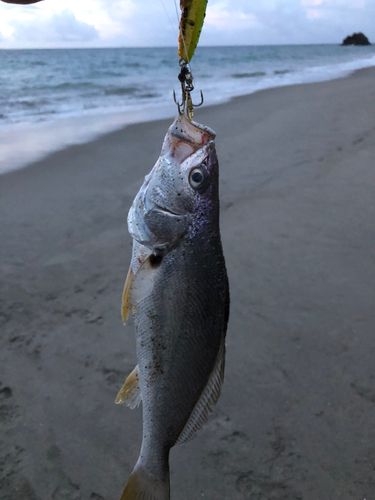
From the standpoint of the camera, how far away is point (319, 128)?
8125 mm

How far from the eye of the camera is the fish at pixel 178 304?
1723 mm

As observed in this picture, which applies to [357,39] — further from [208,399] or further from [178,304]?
[208,399]

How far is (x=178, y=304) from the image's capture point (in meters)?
1.72

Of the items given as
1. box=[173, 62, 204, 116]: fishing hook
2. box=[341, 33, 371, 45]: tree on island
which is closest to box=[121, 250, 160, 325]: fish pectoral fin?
box=[173, 62, 204, 116]: fishing hook

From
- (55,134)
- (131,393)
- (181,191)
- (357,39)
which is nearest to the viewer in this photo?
(181,191)

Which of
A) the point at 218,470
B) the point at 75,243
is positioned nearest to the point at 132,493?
the point at 218,470

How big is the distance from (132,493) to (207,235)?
1.15m

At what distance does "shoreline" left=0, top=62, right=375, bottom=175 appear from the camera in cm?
780

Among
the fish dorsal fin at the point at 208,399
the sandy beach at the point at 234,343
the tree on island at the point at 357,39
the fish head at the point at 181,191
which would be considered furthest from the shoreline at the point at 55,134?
the tree on island at the point at 357,39

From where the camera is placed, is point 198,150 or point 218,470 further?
point 218,470

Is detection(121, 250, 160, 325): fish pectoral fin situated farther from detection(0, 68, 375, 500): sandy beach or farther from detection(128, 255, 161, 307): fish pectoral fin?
detection(0, 68, 375, 500): sandy beach

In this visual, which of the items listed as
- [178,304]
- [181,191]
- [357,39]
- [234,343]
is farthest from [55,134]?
[357,39]

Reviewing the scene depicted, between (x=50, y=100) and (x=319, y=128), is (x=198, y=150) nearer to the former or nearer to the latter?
(x=319, y=128)

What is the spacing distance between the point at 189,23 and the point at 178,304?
49.3 inches
